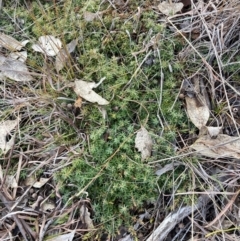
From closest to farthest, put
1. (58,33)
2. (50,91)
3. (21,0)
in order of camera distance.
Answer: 1. (50,91)
2. (58,33)
3. (21,0)

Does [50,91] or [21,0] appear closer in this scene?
[50,91]

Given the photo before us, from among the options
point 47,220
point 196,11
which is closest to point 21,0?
point 196,11

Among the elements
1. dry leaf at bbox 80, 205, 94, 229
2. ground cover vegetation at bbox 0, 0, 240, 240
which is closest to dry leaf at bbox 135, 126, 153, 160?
ground cover vegetation at bbox 0, 0, 240, 240

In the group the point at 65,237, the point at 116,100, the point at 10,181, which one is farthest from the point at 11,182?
the point at 116,100

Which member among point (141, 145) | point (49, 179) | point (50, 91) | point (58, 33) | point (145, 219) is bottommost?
point (145, 219)

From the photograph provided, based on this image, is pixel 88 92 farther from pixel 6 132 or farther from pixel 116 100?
pixel 6 132

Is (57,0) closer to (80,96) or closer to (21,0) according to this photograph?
(21,0)

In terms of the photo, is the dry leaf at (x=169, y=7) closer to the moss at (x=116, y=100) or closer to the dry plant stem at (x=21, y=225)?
the moss at (x=116, y=100)
